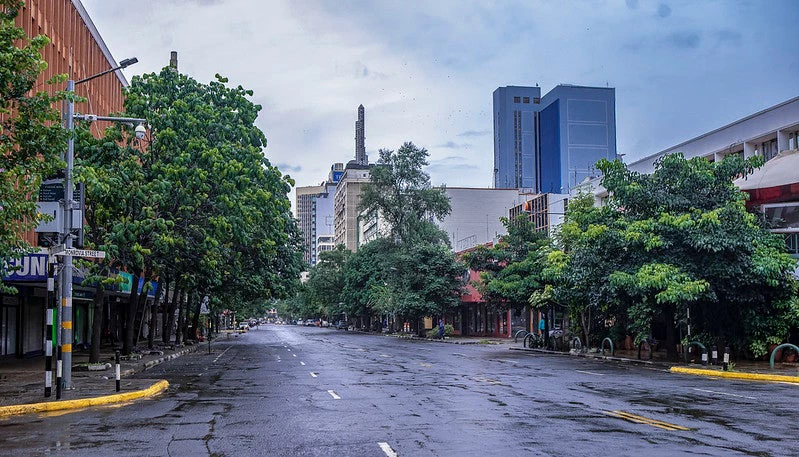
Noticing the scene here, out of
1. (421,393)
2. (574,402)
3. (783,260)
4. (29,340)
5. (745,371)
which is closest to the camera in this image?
(574,402)

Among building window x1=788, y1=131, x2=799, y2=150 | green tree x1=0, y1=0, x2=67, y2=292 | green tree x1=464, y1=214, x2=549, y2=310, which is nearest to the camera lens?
green tree x1=0, y1=0, x2=67, y2=292

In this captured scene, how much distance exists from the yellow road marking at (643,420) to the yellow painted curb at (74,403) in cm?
1108

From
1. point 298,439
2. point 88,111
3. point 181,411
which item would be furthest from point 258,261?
point 298,439

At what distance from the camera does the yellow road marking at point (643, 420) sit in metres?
13.8

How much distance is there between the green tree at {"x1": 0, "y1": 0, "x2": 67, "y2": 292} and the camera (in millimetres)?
16734

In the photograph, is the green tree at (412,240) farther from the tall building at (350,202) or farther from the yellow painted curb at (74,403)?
the tall building at (350,202)

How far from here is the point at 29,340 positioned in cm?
4069

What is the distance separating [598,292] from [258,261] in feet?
66.2

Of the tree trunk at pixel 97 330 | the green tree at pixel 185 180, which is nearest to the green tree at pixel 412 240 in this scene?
the green tree at pixel 185 180

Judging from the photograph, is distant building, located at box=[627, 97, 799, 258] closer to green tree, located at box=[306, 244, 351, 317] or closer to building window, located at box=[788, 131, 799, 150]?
building window, located at box=[788, 131, 799, 150]

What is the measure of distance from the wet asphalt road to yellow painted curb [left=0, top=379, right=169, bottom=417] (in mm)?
791

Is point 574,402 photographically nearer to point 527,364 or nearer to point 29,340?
point 527,364

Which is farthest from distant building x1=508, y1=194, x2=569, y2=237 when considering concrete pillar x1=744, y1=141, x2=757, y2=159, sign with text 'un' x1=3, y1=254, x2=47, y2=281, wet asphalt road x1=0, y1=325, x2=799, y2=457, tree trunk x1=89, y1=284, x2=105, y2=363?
wet asphalt road x1=0, y1=325, x2=799, y2=457

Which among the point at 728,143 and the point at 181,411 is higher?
the point at 728,143
